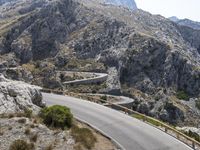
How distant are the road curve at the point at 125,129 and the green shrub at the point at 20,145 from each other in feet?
26.1

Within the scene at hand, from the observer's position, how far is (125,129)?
3734cm

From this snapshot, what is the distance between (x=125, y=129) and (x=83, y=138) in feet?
26.6

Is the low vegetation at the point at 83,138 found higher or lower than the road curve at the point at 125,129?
higher

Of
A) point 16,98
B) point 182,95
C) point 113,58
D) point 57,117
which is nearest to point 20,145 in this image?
point 57,117

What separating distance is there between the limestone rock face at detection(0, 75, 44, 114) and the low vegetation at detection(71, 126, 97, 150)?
18.8ft

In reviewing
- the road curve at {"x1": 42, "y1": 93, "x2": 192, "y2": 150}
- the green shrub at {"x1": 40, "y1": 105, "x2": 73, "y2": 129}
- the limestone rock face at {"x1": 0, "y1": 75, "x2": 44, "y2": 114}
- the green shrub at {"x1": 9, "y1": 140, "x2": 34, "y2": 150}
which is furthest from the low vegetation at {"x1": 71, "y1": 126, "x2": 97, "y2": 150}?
the limestone rock face at {"x1": 0, "y1": 75, "x2": 44, "y2": 114}

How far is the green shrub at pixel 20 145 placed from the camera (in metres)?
26.4

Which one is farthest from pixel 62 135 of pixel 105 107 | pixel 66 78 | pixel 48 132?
pixel 66 78

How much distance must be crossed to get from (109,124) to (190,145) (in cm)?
937

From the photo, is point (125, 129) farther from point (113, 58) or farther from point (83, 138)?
point (113, 58)

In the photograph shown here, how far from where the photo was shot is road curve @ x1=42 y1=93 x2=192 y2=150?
3183 centimetres

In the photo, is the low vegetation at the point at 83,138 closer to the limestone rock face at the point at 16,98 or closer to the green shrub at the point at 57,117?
the green shrub at the point at 57,117

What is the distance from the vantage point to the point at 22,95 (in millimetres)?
37125

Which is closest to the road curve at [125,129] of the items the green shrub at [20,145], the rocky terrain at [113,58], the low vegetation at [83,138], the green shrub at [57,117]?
the low vegetation at [83,138]
